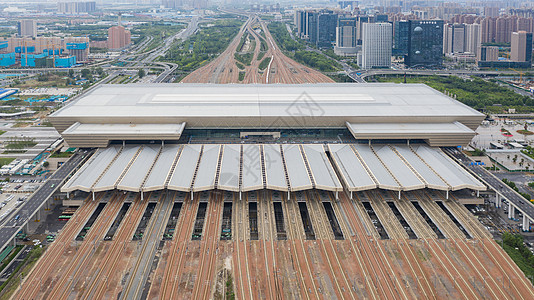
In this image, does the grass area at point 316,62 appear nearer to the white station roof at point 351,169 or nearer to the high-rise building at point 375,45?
the high-rise building at point 375,45

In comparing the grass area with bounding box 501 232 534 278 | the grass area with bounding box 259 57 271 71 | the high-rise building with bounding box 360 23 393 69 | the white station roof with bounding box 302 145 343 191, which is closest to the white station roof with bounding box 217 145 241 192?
the white station roof with bounding box 302 145 343 191

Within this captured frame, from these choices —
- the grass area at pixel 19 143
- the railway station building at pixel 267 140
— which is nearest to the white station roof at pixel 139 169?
the railway station building at pixel 267 140

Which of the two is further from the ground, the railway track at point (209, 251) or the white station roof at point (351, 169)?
the white station roof at point (351, 169)

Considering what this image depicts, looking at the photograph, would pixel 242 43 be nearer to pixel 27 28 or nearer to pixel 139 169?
pixel 27 28

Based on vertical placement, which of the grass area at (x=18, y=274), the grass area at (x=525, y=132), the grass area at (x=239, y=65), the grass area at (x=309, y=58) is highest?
the grass area at (x=309, y=58)

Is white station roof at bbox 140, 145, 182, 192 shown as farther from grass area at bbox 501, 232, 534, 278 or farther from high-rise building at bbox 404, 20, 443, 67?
high-rise building at bbox 404, 20, 443, 67

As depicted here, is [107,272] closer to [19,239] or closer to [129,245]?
[129,245]

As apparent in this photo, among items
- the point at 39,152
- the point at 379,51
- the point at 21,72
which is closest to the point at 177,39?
the point at 21,72
